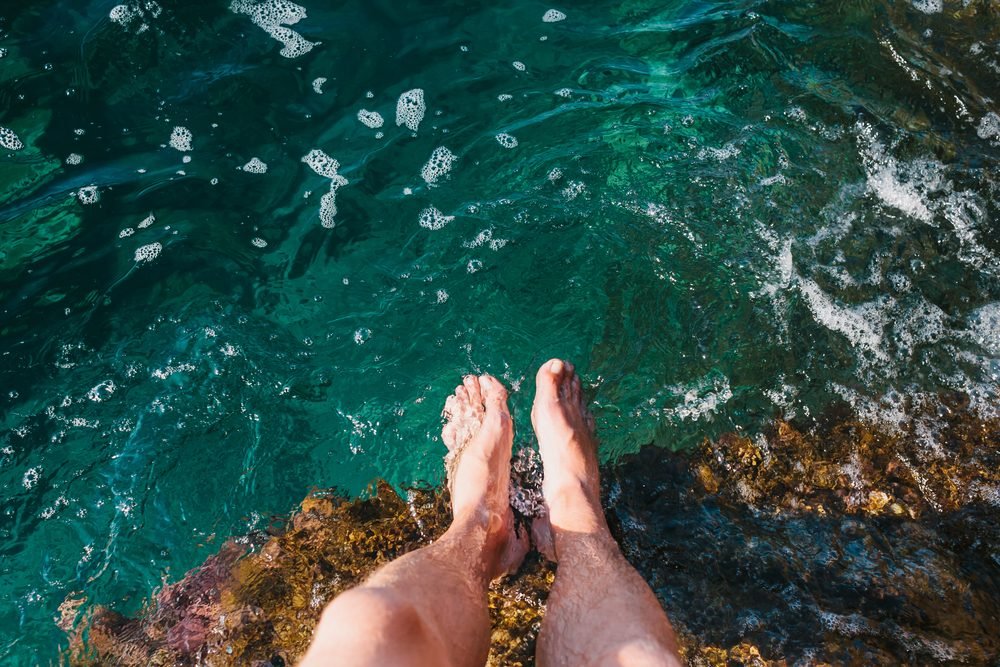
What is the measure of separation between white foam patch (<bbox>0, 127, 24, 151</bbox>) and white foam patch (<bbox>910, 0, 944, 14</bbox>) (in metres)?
5.09

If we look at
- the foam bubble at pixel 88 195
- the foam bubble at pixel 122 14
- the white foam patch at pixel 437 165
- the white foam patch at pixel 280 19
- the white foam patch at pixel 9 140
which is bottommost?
the foam bubble at pixel 88 195

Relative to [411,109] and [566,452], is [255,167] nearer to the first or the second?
[411,109]

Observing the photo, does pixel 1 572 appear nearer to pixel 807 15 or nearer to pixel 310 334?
pixel 310 334

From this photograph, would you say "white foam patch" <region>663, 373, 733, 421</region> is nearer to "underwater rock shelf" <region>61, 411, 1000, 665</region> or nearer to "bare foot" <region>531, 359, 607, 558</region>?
"underwater rock shelf" <region>61, 411, 1000, 665</region>

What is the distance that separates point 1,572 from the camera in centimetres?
283

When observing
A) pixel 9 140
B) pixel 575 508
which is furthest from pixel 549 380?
pixel 9 140

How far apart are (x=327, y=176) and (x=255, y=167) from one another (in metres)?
0.42

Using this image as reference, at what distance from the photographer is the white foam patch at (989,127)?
3520 millimetres

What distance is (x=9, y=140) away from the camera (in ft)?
12.4

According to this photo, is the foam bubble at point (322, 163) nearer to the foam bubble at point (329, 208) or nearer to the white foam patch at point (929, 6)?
the foam bubble at point (329, 208)

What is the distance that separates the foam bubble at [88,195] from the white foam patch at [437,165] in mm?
1714

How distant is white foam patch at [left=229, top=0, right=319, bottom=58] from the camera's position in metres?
4.15

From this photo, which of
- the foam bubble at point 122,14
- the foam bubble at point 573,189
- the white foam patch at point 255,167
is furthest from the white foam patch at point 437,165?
the foam bubble at point 122,14

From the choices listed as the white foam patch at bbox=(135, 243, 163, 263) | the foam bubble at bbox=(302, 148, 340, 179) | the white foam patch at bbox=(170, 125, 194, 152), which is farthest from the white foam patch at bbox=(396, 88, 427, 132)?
the white foam patch at bbox=(135, 243, 163, 263)
